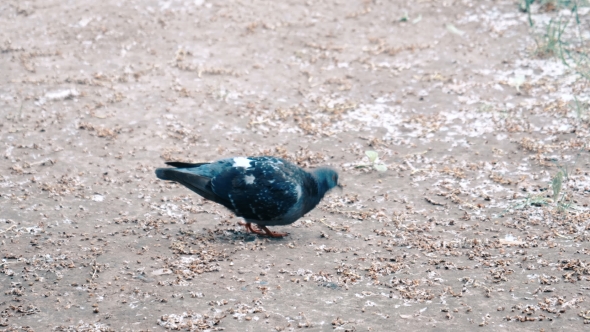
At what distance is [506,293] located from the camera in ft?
12.9

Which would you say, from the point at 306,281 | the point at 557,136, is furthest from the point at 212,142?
the point at 557,136

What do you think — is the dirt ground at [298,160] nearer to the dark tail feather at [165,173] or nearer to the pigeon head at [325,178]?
the pigeon head at [325,178]

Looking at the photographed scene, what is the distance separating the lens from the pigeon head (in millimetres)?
4855

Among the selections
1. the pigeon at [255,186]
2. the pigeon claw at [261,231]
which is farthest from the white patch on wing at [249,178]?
the pigeon claw at [261,231]

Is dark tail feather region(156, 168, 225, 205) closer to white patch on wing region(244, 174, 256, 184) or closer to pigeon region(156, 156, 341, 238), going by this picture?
pigeon region(156, 156, 341, 238)

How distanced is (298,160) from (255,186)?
55.5 inches

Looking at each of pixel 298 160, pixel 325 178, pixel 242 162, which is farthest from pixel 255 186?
pixel 298 160

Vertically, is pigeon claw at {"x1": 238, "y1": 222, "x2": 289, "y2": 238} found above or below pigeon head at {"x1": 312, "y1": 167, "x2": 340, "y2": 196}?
below

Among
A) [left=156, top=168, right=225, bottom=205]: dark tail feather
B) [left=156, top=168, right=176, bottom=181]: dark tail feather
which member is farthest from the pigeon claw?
[left=156, top=168, right=176, bottom=181]: dark tail feather

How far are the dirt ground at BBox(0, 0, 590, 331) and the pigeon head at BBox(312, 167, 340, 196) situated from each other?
30 cm

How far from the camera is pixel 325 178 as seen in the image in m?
4.89

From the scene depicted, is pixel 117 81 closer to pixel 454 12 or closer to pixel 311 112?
pixel 311 112

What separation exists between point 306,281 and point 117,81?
13.1 feet

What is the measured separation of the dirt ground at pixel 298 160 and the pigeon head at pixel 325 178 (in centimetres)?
30
